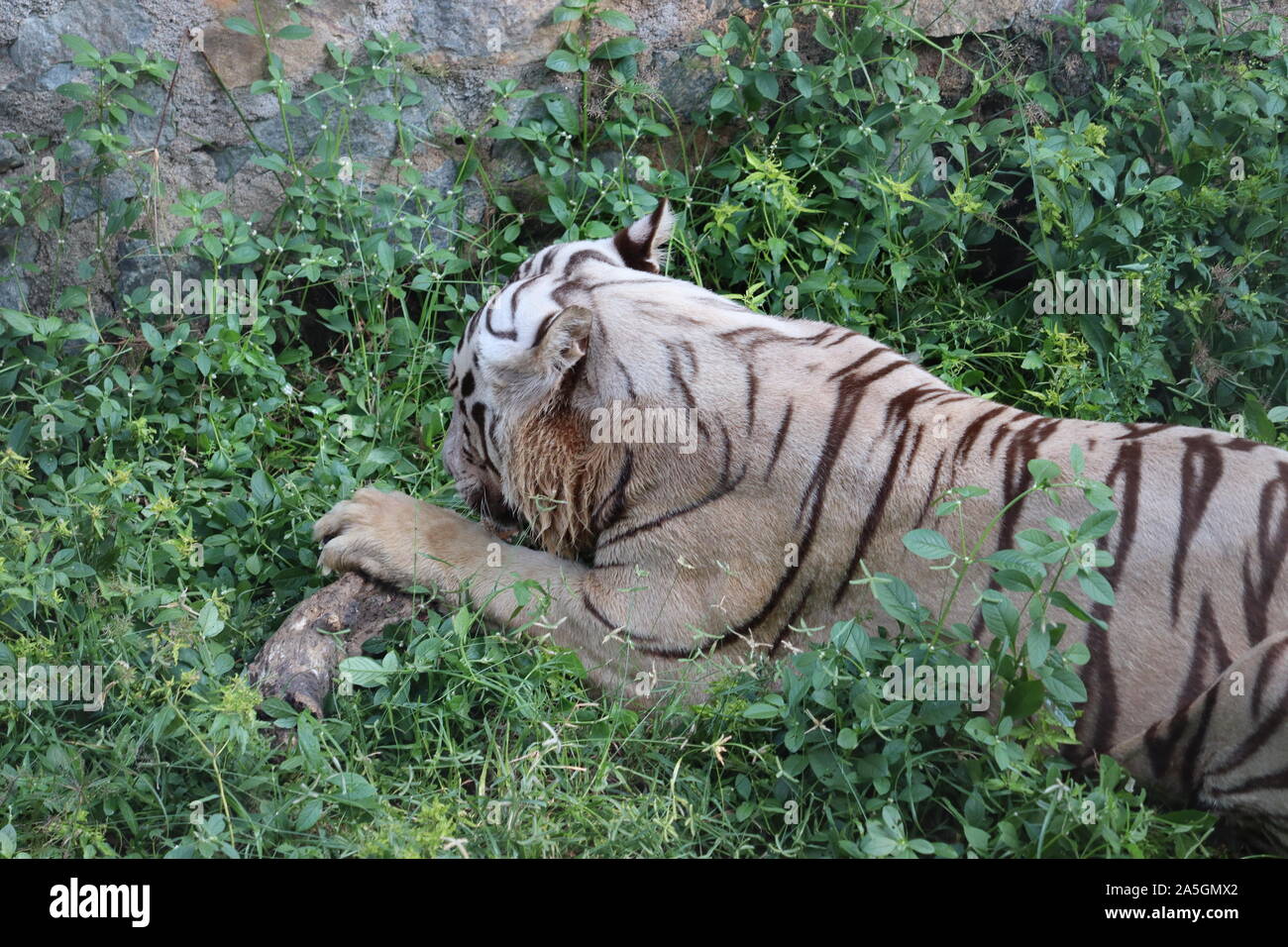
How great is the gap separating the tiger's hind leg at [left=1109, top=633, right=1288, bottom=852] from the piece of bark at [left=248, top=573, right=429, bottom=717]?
5.60ft

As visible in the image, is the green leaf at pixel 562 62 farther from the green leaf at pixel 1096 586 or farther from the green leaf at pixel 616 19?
the green leaf at pixel 1096 586

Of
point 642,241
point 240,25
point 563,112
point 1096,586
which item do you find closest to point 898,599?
point 1096,586

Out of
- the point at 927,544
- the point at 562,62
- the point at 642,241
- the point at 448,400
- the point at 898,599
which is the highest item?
the point at 562,62

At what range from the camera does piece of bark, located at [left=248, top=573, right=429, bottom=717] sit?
9.52ft

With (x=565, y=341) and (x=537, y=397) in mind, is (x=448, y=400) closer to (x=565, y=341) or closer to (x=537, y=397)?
(x=537, y=397)

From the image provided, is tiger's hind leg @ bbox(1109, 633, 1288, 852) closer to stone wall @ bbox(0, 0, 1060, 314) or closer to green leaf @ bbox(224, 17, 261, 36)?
stone wall @ bbox(0, 0, 1060, 314)

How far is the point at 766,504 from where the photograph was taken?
9.78 ft

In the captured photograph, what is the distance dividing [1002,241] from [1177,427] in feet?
5.08

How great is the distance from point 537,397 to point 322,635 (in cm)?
76

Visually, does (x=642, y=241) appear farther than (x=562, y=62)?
No

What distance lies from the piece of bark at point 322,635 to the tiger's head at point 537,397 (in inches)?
15.1

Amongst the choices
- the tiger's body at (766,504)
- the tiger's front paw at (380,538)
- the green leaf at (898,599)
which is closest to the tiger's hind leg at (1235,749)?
the tiger's body at (766,504)
